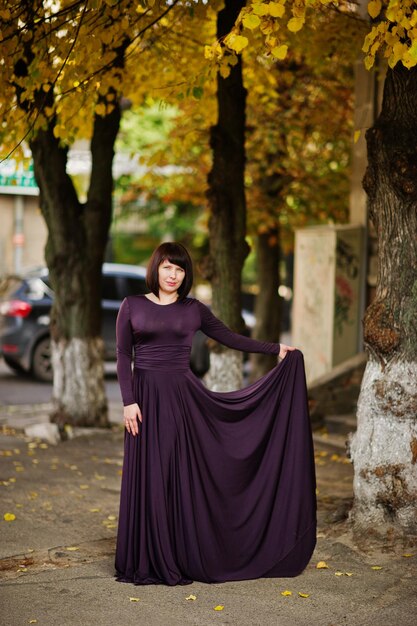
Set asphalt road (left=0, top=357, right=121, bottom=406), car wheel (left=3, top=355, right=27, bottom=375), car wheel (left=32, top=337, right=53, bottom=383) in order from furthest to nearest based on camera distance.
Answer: car wheel (left=3, top=355, right=27, bottom=375) → car wheel (left=32, top=337, right=53, bottom=383) → asphalt road (left=0, top=357, right=121, bottom=406)

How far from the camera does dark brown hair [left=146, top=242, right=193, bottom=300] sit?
5.55 meters

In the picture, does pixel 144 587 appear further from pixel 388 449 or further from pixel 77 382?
pixel 77 382

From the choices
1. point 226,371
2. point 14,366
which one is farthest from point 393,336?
point 14,366

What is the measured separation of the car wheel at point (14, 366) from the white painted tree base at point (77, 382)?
17.5ft

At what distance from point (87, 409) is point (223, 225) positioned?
107 inches

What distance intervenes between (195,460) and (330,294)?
19.0 feet

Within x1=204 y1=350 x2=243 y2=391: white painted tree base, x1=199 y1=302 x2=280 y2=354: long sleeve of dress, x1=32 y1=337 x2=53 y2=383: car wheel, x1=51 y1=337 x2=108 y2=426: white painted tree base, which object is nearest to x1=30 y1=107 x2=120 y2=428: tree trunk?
x1=51 y1=337 x2=108 y2=426: white painted tree base

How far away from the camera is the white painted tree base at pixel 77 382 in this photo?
33.6 feet

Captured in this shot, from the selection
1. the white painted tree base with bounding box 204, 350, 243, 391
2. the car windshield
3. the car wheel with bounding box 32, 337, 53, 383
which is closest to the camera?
the white painted tree base with bounding box 204, 350, 243, 391

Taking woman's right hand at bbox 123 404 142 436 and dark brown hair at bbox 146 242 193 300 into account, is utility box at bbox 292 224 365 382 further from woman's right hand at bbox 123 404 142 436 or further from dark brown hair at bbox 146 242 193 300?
woman's right hand at bbox 123 404 142 436

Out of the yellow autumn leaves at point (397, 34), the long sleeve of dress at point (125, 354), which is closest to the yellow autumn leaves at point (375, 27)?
the yellow autumn leaves at point (397, 34)

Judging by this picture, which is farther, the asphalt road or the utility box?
the asphalt road

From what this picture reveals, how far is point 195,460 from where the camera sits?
5.56 m

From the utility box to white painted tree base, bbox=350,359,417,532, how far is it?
4786mm
